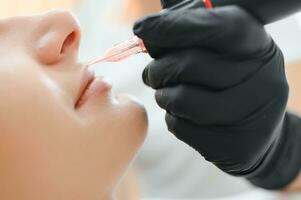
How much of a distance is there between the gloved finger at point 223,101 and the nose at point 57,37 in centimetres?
18

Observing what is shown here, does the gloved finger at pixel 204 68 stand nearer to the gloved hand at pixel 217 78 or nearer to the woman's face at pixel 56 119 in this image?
the gloved hand at pixel 217 78

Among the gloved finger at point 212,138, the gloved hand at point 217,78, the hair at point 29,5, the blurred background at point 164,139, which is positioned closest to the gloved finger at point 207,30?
the gloved hand at point 217,78

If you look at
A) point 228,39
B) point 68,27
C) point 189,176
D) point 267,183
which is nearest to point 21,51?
point 68,27

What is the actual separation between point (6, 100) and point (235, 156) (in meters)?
0.36

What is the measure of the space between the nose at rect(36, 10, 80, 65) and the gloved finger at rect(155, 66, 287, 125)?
18 cm

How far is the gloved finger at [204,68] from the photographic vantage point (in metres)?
0.67

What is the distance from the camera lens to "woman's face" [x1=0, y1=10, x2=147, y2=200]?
71cm

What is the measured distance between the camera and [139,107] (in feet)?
2.62

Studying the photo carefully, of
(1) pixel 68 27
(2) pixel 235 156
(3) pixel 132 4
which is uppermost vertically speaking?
(1) pixel 68 27

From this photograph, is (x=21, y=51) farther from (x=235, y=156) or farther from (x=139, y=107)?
(x=235, y=156)

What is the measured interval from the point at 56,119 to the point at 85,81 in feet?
0.29

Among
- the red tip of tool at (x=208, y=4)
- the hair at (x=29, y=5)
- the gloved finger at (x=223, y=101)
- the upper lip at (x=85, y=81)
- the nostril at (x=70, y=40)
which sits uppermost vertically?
the red tip of tool at (x=208, y=4)

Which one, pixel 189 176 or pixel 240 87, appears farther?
pixel 189 176

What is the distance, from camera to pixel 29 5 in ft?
5.18
